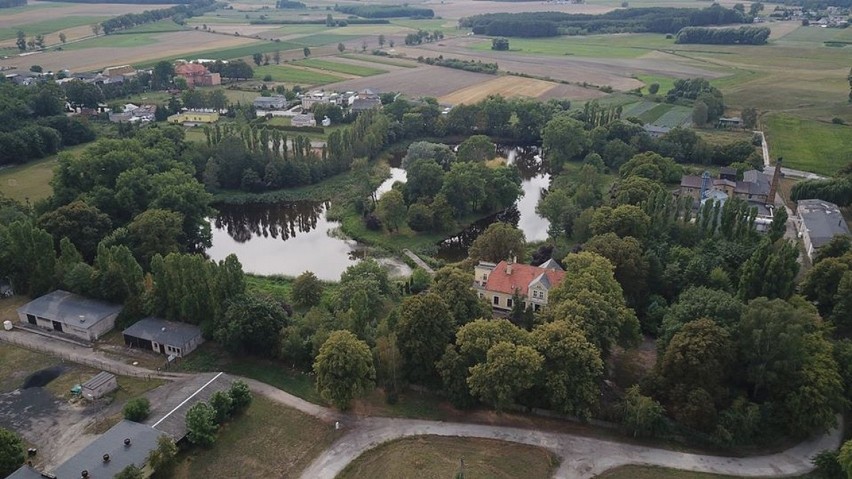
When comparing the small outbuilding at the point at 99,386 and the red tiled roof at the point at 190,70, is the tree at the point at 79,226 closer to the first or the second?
the small outbuilding at the point at 99,386

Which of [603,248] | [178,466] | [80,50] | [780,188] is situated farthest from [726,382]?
[80,50]

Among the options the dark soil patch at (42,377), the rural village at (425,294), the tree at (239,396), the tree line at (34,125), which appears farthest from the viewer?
the tree line at (34,125)

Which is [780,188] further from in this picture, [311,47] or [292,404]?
[311,47]

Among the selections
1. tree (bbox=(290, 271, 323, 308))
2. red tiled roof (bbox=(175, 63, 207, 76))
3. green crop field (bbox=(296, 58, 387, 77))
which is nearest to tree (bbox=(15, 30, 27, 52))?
red tiled roof (bbox=(175, 63, 207, 76))

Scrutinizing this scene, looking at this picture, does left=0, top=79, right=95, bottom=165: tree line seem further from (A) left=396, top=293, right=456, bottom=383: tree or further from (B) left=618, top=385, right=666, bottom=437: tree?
(B) left=618, top=385, right=666, bottom=437: tree

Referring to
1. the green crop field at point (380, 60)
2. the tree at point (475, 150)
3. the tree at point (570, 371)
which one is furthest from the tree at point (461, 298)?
the green crop field at point (380, 60)

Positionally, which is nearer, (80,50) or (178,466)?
(178,466)

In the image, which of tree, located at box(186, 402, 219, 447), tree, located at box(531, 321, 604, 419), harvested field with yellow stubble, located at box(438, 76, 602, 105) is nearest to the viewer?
tree, located at box(186, 402, 219, 447)
